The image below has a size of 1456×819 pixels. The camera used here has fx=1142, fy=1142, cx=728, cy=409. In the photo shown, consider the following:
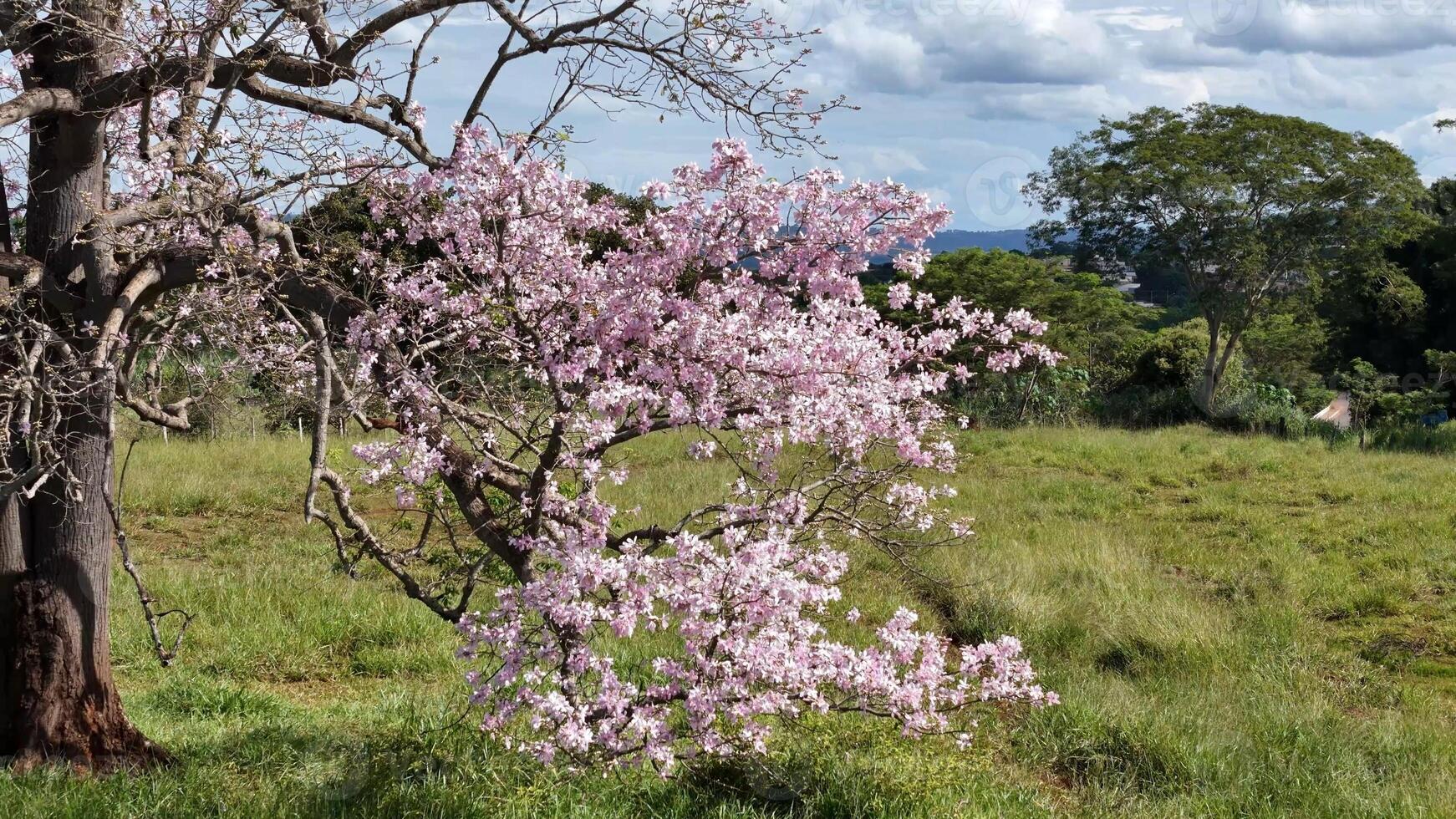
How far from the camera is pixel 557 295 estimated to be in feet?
14.6

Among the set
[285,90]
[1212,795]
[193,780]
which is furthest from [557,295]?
[1212,795]

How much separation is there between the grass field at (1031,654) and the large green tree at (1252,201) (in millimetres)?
13087

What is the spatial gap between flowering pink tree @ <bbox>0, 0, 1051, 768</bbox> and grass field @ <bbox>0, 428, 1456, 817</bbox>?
0.38 m

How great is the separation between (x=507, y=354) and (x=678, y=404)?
1.28 metres

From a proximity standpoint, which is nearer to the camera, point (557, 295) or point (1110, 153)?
point (557, 295)

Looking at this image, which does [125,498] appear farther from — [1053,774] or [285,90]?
[1053,774]

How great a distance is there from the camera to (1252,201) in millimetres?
27047

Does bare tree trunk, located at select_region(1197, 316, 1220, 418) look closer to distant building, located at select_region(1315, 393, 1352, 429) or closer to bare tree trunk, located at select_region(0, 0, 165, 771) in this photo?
distant building, located at select_region(1315, 393, 1352, 429)

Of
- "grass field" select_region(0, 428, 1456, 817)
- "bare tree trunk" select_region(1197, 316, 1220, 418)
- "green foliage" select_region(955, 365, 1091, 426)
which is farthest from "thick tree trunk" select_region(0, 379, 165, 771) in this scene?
"bare tree trunk" select_region(1197, 316, 1220, 418)

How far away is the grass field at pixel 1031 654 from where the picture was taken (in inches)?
190

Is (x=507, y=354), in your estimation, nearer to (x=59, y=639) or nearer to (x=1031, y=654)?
(x=59, y=639)

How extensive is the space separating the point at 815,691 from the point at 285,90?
3.84 metres

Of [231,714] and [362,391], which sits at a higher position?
[362,391]

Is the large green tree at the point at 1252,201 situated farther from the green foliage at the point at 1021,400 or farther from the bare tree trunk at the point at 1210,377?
the green foliage at the point at 1021,400
